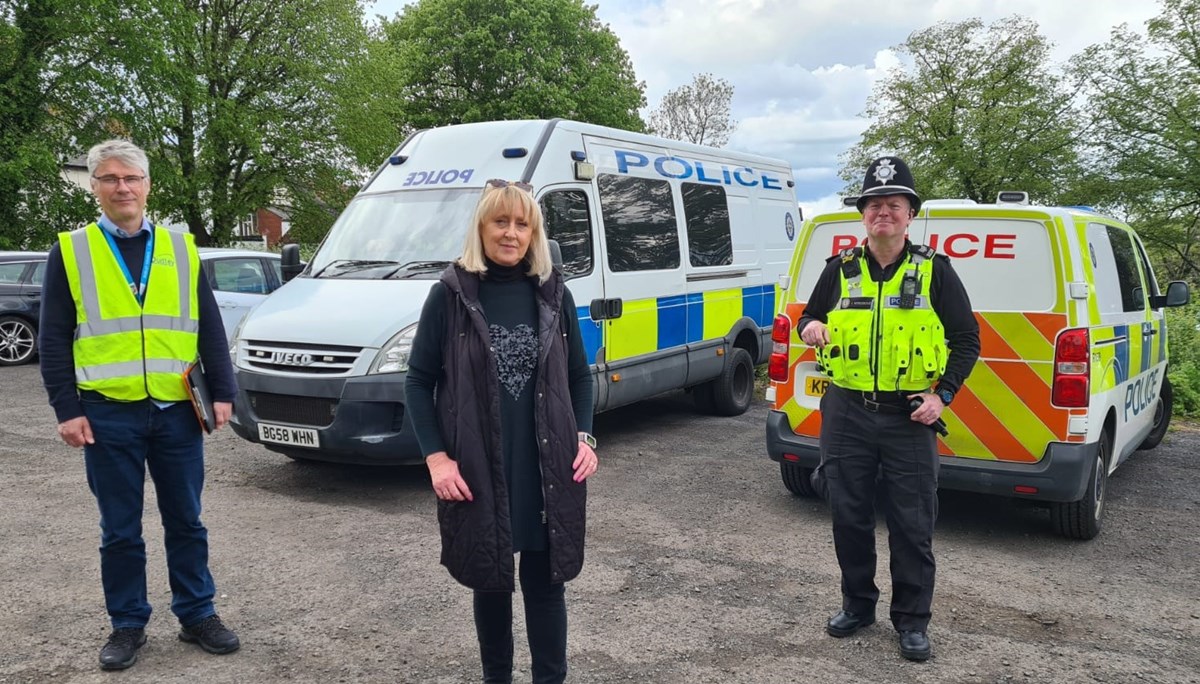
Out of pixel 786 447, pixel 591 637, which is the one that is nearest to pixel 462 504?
pixel 591 637

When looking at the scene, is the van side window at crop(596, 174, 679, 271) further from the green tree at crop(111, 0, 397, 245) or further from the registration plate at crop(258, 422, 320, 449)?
the green tree at crop(111, 0, 397, 245)

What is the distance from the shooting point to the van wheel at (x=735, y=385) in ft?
27.9

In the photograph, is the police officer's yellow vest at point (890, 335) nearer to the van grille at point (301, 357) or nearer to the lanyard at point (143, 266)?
the lanyard at point (143, 266)

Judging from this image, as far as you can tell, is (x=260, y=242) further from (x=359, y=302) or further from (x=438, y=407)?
(x=438, y=407)

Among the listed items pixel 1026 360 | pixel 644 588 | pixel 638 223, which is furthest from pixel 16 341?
pixel 1026 360

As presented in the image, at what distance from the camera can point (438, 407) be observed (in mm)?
2697

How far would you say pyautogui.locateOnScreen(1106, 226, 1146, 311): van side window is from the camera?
5465 mm

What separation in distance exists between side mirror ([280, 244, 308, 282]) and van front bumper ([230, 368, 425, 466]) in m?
1.34

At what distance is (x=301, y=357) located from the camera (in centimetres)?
561

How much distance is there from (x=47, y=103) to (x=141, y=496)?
63.7 ft

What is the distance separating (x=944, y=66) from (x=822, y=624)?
34.7m

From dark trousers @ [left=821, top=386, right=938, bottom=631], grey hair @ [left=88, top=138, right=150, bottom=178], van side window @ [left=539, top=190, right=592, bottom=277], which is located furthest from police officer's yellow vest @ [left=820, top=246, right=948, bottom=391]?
van side window @ [left=539, top=190, right=592, bottom=277]

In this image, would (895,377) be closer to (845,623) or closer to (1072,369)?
(845,623)

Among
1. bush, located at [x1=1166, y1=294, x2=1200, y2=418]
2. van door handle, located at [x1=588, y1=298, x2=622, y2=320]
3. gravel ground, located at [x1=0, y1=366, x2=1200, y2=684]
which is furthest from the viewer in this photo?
bush, located at [x1=1166, y1=294, x2=1200, y2=418]
